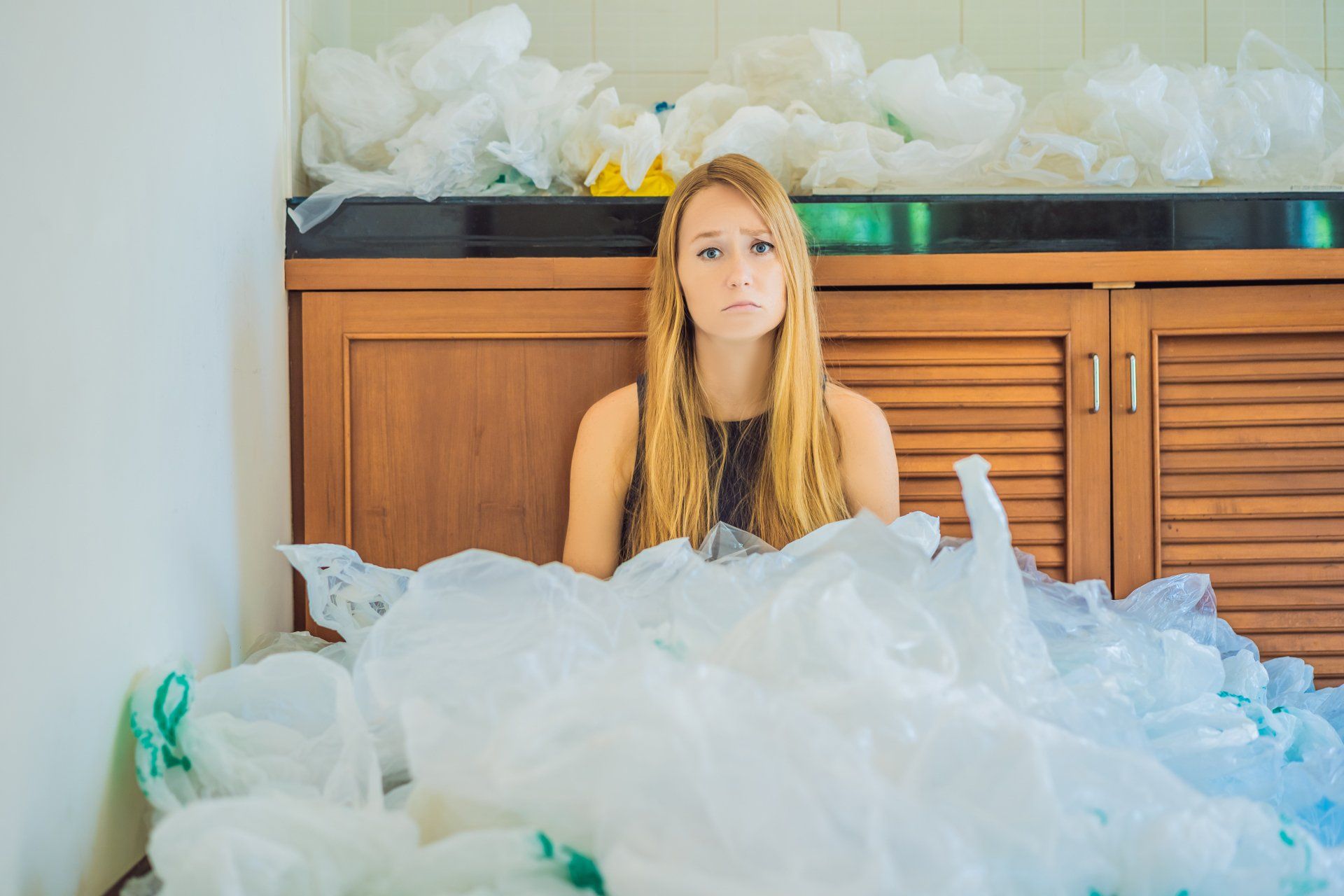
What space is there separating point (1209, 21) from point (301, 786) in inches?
77.1

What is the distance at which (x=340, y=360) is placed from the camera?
4.73 ft

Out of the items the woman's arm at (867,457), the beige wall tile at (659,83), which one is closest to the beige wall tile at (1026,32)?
the beige wall tile at (659,83)

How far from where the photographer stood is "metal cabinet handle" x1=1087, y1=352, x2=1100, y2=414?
4.76ft

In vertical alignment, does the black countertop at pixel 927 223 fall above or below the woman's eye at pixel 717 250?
above

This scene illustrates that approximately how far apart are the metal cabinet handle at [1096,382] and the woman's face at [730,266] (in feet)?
1.54

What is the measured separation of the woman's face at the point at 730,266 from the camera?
1.36 metres

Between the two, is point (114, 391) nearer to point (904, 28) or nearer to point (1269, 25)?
point (904, 28)

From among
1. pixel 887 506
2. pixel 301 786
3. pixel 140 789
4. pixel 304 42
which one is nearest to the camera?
pixel 301 786

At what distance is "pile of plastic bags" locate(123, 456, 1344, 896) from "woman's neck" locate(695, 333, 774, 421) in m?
0.43

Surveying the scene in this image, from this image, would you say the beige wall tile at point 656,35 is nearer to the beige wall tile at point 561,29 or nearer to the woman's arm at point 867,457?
the beige wall tile at point 561,29

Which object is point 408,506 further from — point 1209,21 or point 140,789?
point 1209,21

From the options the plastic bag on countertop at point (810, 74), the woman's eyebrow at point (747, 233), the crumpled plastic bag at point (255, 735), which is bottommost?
the crumpled plastic bag at point (255, 735)

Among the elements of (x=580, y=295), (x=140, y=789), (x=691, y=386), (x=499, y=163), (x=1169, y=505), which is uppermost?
(x=499, y=163)

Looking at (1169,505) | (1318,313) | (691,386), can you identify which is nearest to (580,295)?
(691,386)
